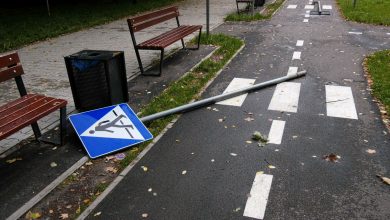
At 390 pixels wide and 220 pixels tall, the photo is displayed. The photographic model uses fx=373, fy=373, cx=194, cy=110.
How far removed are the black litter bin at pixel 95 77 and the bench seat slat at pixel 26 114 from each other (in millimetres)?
966

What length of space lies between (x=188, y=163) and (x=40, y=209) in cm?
172

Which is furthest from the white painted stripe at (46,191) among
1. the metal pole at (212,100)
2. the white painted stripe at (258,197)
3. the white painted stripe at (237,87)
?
the white painted stripe at (237,87)

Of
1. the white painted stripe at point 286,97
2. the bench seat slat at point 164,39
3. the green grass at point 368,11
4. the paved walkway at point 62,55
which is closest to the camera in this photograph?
the white painted stripe at point 286,97

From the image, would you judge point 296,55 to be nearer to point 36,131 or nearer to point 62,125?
point 62,125

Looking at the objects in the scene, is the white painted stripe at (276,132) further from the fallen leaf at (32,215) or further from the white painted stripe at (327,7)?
the white painted stripe at (327,7)

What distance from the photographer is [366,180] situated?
4.18 m

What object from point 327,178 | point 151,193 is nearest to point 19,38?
point 151,193

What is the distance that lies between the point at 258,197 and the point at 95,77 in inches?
125

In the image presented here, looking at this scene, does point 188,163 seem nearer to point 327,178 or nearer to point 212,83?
point 327,178

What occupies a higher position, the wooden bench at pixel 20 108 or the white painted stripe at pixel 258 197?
the wooden bench at pixel 20 108

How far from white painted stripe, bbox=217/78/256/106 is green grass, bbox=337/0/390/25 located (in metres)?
9.37

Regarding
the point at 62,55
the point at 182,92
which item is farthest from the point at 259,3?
the point at 182,92

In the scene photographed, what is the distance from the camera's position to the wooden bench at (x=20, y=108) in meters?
4.11

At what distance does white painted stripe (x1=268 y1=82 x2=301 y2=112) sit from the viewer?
625 centimetres
